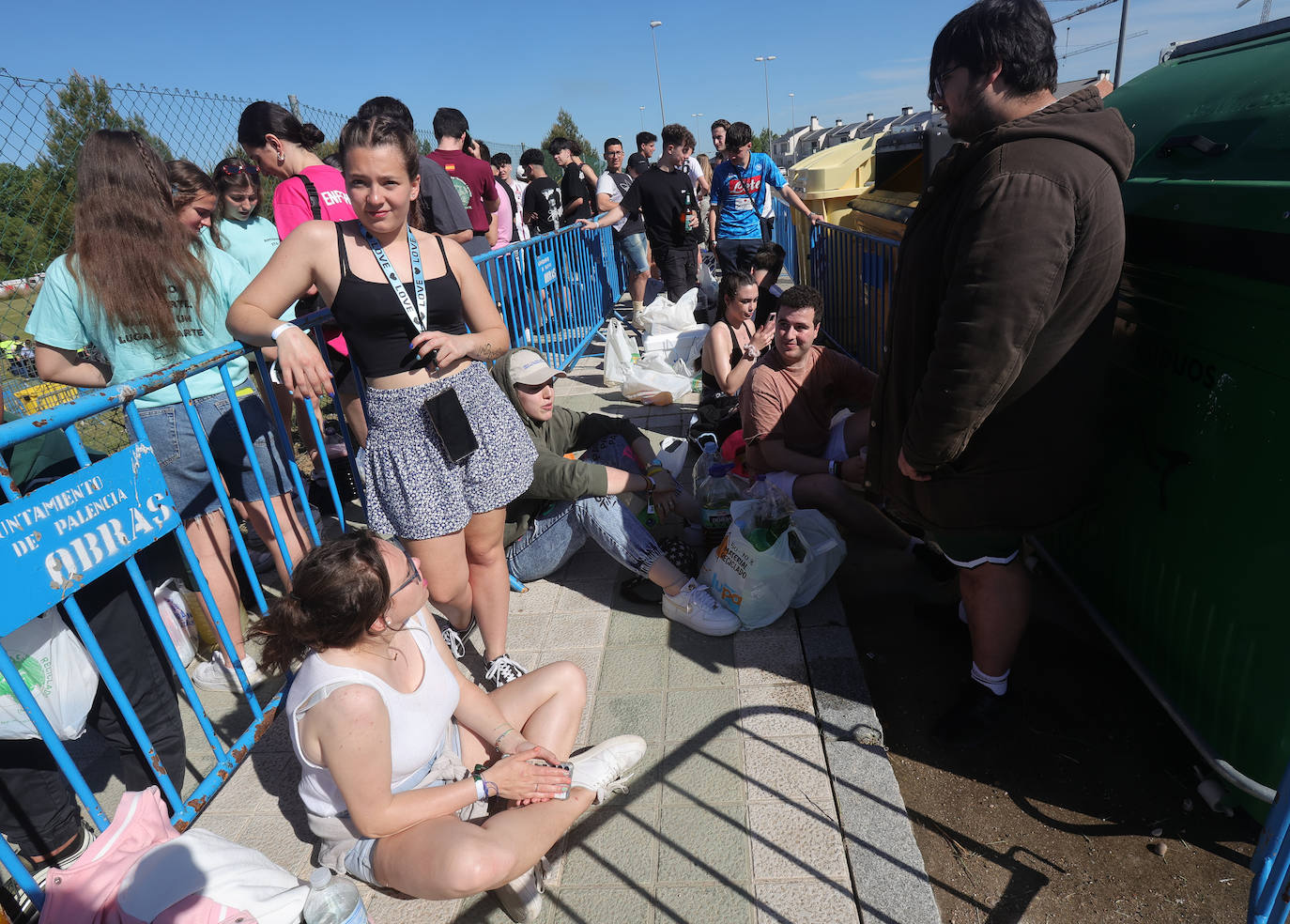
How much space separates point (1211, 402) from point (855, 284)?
413cm

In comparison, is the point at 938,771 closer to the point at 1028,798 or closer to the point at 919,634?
the point at 1028,798

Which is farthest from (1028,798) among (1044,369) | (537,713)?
(537,713)

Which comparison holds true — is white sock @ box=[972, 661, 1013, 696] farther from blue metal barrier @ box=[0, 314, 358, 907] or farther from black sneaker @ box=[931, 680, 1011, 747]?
blue metal barrier @ box=[0, 314, 358, 907]

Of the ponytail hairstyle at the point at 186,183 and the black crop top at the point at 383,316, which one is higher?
the ponytail hairstyle at the point at 186,183

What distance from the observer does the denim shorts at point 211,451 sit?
272 centimetres

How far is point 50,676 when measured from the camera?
74.4 inches

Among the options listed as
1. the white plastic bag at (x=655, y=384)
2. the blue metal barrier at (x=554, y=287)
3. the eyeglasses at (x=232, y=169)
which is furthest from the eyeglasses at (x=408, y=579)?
the white plastic bag at (x=655, y=384)

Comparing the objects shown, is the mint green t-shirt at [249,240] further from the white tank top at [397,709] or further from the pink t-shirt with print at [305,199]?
the white tank top at [397,709]

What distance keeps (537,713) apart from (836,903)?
1010 mm

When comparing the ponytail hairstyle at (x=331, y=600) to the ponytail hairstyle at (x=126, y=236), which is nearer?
the ponytail hairstyle at (x=331, y=600)

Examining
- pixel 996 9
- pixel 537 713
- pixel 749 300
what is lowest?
pixel 537 713

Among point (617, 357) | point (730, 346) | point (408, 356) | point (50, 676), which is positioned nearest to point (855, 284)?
point (730, 346)

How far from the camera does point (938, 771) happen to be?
248 cm

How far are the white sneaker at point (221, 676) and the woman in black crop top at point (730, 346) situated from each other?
2.67 metres
